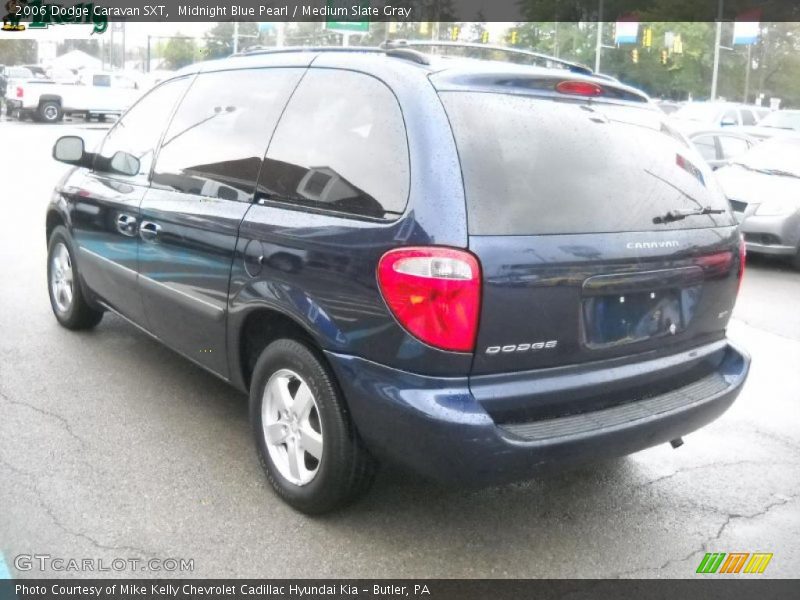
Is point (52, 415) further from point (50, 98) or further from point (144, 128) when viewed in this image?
point (50, 98)

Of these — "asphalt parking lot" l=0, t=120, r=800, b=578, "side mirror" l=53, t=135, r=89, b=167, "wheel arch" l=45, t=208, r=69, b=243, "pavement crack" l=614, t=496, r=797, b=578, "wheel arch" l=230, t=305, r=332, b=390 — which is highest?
"side mirror" l=53, t=135, r=89, b=167

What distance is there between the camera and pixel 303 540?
324 centimetres

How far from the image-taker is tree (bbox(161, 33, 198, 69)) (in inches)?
1853

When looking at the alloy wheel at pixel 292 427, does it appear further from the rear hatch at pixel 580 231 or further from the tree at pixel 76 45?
the tree at pixel 76 45

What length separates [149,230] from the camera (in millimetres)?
4332

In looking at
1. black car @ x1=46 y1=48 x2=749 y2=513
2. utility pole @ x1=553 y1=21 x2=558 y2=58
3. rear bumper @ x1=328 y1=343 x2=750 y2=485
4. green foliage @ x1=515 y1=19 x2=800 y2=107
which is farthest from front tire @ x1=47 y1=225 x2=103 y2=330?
utility pole @ x1=553 y1=21 x2=558 y2=58

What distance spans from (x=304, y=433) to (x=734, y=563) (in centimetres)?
171

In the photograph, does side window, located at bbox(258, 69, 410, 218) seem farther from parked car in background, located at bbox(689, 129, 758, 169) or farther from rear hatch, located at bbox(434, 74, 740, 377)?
parked car in background, located at bbox(689, 129, 758, 169)

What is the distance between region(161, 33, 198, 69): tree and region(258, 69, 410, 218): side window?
44915mm

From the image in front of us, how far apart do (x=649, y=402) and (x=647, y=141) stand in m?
1.07

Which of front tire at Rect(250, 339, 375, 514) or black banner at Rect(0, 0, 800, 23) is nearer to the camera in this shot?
front tire at Rect(250, 339, 375, 514)

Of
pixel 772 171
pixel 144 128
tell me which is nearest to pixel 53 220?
pixel 144 128

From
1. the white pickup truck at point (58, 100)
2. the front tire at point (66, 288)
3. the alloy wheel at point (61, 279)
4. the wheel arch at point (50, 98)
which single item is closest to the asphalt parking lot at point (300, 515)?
the front tire at point (66, 288)

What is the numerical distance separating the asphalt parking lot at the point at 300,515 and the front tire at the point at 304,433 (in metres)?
0.14
